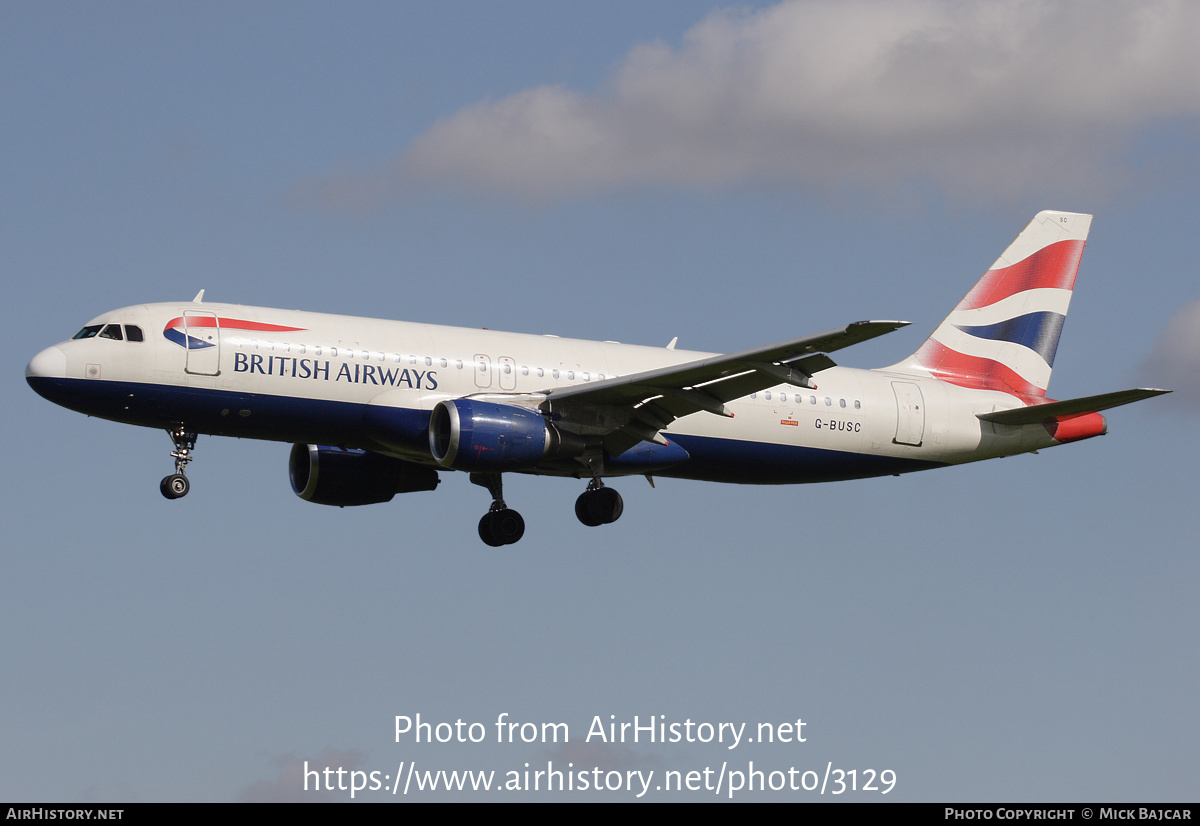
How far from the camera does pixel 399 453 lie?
37906mm

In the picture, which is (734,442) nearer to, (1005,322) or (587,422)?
(587,422)

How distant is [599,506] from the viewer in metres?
39.7

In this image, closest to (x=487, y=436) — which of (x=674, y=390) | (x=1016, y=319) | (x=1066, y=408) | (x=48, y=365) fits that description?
(x=674, y=390)

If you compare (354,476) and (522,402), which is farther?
(354,476)

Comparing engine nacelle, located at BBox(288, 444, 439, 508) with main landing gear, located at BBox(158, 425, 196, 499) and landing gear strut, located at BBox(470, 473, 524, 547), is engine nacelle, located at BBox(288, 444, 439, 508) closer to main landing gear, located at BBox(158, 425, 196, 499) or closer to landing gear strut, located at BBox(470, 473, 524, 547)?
landing gear strut, located at BBox(470, 473, 524, 547)

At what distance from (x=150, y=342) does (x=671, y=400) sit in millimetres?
11819

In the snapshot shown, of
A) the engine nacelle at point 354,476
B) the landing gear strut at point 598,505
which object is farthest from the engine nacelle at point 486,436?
the engine nacelle at point 354,476

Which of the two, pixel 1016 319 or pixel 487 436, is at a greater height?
pixel 1016 319

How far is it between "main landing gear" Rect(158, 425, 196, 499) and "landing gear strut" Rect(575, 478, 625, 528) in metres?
9.44

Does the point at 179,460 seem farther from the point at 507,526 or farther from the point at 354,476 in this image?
the point at 507,526

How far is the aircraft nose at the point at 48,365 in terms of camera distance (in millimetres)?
35438

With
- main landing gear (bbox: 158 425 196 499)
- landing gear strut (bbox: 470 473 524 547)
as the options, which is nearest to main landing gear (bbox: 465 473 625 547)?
landing gear strut (bbox: 470 473 524 547)

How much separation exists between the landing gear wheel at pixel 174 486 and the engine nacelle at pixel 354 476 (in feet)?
18.4

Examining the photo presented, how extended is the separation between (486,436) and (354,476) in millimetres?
7391
